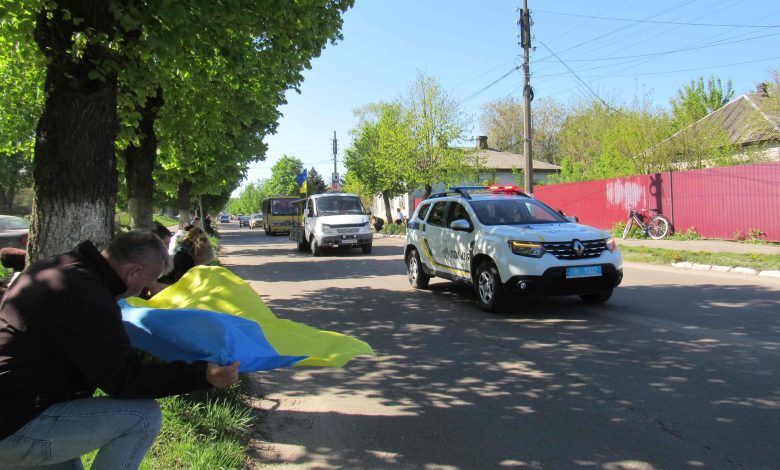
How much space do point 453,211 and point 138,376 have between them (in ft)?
26.1

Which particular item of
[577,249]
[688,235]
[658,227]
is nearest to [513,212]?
[577,249]

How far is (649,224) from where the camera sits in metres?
20.1

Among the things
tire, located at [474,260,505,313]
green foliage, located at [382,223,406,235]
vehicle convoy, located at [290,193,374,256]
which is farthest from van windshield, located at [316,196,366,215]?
tire, located at [474,260,505,313]

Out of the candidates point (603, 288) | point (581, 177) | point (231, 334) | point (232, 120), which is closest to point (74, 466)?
point (231, 334)

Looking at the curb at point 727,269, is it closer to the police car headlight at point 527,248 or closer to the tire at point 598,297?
the tire at point 598,297

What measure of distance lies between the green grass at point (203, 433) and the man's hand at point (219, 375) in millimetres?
1235

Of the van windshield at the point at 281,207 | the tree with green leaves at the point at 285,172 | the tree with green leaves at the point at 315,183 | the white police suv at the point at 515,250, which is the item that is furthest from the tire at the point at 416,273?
the tree with green leaves at the point at 285,172

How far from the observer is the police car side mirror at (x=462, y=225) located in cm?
893

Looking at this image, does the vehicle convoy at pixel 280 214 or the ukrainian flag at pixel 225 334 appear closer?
the ukrainian flag at pixel 225 334

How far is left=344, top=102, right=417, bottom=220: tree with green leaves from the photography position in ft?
109

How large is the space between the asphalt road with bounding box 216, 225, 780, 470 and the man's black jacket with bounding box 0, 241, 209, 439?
Result: 5.49 ft

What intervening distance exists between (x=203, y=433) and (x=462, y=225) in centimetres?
578

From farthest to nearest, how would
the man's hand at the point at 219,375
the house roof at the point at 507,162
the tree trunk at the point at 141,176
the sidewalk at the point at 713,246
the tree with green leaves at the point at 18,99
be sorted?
the house roof at the point at 507,162 → the sidewalk at the point at 713,246 → the tree trunk at the point at 141,176 → the tree with green leaves at the point at 18,99 → the man's hand at the point at 219,375

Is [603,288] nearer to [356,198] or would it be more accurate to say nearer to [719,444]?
[719,444]
